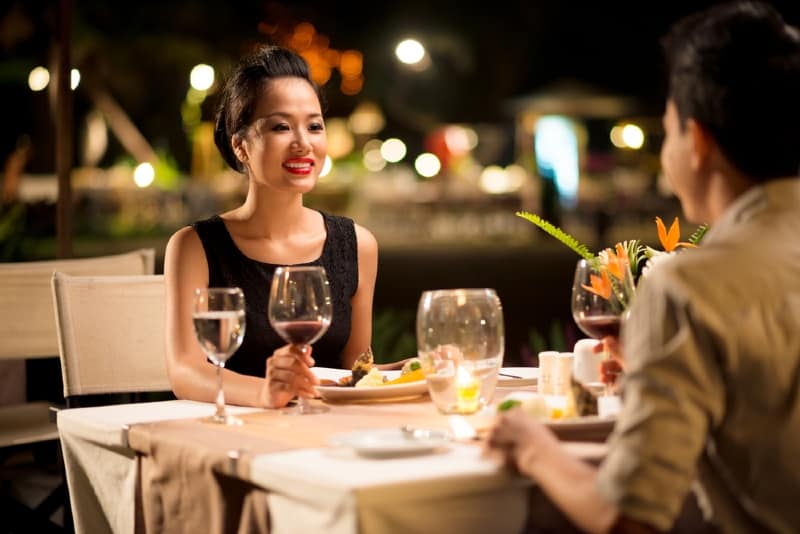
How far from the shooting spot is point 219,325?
2.83 m

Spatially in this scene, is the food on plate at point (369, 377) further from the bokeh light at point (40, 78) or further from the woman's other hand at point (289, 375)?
the bokeh light at point (40, 78)

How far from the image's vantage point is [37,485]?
6.07 metres

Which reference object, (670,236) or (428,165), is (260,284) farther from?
(428,165)

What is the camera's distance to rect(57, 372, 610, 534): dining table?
7.20 feet

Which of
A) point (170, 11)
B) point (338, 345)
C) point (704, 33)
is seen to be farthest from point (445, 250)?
point (704, 33)

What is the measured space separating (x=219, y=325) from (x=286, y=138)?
127cm

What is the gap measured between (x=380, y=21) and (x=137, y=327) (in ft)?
112

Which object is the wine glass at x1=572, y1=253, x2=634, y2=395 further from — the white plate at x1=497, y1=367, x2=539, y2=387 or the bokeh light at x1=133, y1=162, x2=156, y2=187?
the bokeh light at x1=133, y1=162, x2=156, y2=187

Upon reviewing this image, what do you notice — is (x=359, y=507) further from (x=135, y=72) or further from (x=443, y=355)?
(x=135, y=72)

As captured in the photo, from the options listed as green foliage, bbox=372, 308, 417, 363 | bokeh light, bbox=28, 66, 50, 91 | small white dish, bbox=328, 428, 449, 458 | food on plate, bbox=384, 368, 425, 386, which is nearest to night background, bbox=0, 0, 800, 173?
bokeh light, bbox=28, 66, 50, 91

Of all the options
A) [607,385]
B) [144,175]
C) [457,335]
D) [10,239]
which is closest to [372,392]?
[457,335]

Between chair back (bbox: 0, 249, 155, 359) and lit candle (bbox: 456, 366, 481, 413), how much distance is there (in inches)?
103

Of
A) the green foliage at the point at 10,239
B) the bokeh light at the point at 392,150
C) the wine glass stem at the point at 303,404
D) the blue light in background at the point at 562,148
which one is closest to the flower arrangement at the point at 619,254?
the wine glass stem at the point at 303,404

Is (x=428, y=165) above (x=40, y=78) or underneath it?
above
